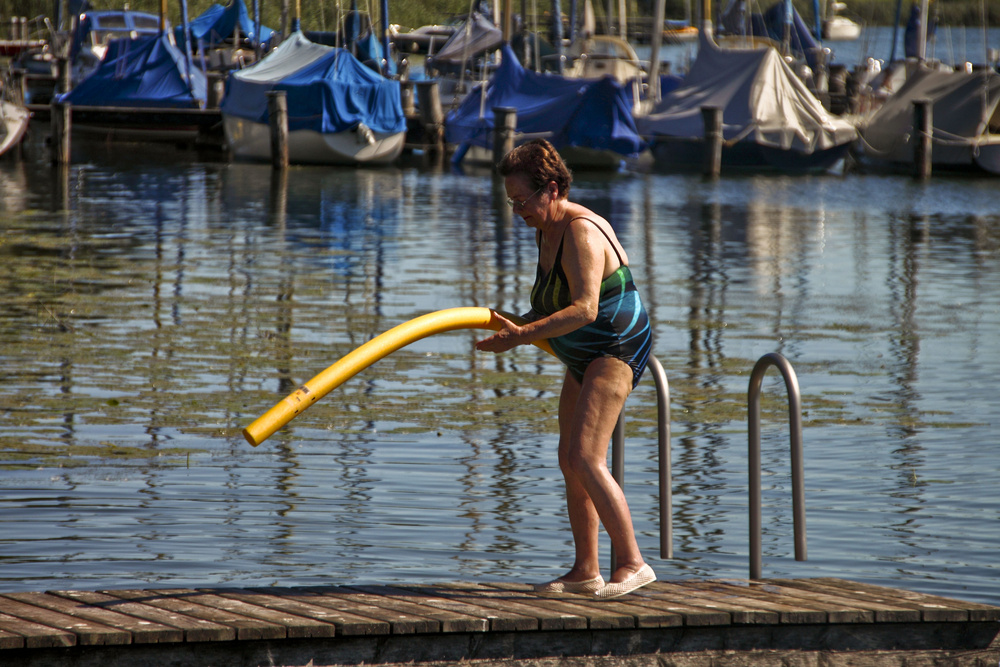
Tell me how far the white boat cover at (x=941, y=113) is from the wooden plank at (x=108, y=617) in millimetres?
32861

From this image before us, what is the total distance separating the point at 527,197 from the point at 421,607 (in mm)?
1601

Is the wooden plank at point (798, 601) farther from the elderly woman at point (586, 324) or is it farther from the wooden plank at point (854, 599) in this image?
the elderly woman at point (586, 324)

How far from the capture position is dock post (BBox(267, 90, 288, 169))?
1331 inches

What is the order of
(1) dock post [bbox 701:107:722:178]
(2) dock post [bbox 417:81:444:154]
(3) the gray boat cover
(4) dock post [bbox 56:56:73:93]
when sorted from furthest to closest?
(3) the gray boat cover, (4) dock post [bbox 56:56:73:93], (2) dock post [bbox 417:81:444:154], (1) dock post [bbox 701:107:722:178]

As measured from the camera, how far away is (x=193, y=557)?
7.21 m

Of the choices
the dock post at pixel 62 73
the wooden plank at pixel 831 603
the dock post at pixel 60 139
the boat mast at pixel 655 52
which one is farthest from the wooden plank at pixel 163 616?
the dock post at pixel 62 73

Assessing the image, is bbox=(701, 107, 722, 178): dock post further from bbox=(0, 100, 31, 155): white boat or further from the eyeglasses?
the eyeglasses

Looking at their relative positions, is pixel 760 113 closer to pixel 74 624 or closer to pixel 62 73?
pixel 62 73

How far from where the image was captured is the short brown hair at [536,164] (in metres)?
5.38

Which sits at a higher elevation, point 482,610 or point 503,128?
point 503,128

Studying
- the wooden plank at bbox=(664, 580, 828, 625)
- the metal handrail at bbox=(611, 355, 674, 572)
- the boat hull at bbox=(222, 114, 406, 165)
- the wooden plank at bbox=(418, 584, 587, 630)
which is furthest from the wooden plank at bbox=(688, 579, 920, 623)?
the boat hull at bbox=(222, 114, 406, 165)

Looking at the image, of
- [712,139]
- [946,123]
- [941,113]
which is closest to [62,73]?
[712,139]

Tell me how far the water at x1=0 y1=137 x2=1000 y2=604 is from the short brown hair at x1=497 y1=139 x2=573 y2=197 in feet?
7.74

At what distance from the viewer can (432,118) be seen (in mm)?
40219
